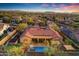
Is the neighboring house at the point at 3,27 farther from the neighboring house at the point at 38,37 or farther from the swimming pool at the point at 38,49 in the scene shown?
the swimming pool at the point at 38,49

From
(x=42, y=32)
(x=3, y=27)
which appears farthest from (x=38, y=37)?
(x=3, y=27)

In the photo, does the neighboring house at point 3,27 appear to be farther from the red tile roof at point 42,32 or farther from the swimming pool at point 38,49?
the swimming pool at point 38,49

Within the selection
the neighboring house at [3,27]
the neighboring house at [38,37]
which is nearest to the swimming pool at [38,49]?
the neighboring house at [38,37]

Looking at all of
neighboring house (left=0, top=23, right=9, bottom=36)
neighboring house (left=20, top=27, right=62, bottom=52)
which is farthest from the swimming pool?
neighboring house (left=0, top=23, right=9, bottom=36)

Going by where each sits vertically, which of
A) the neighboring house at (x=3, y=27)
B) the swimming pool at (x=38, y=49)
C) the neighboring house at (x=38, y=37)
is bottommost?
the swimming pool at (x=38, y=49)

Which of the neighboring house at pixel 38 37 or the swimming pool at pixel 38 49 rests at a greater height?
the neighboring house at pixel 38 37

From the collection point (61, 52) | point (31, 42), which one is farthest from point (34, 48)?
point (61, 52)

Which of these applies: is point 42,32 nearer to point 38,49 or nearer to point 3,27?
point 38,49

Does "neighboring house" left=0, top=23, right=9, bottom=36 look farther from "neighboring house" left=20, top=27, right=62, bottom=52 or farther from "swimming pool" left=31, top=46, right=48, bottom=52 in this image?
"swimming pool" left=31, top=46, right=48, bottom=52

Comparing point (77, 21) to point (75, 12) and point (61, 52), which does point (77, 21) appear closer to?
point (75, 12)
